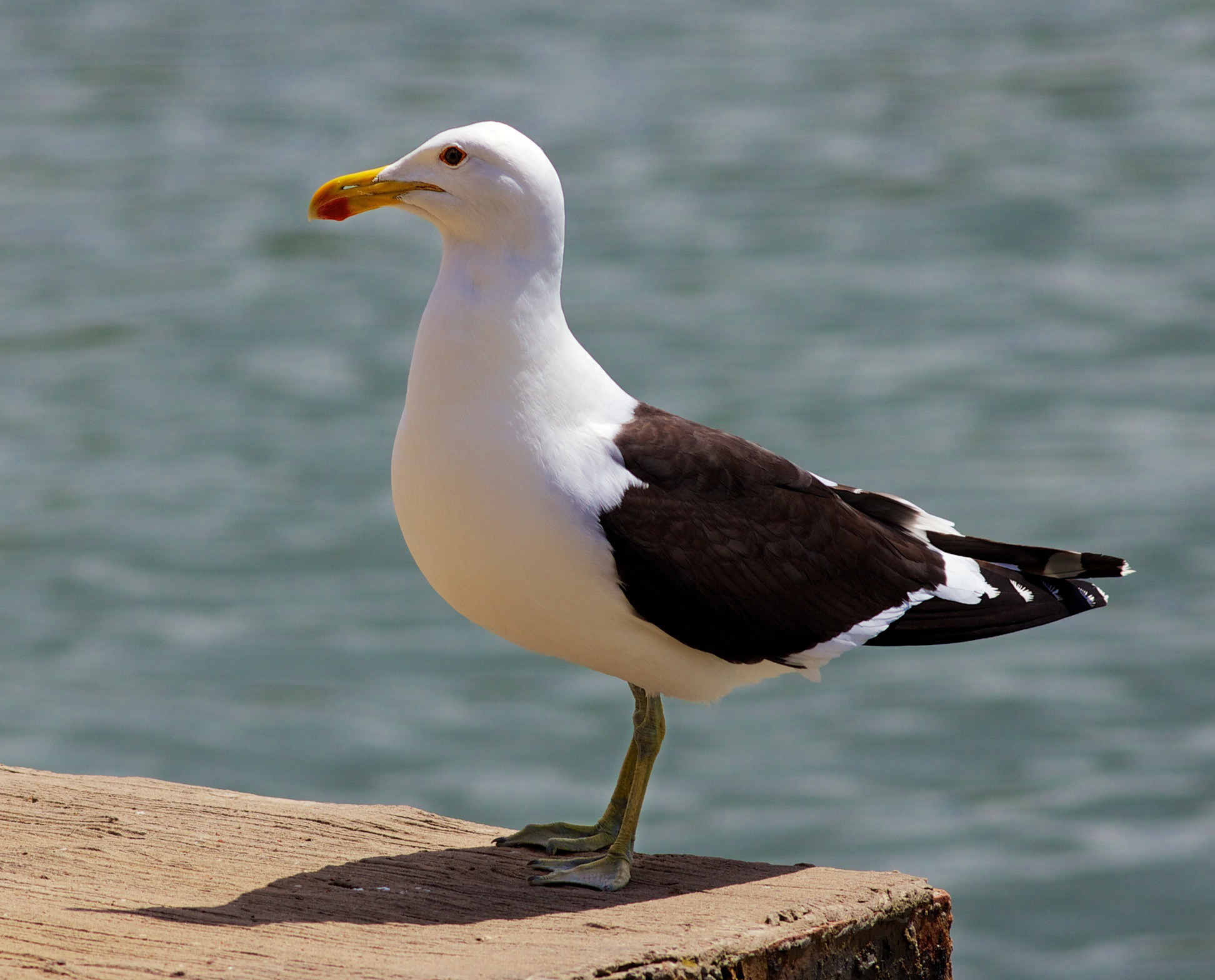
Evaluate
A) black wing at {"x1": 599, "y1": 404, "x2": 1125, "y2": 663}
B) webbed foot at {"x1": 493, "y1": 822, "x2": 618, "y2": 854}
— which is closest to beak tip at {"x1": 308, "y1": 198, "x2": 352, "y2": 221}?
black wing at {"x1": 599, "y1": 404, "x2": 1125, "y2": 663}

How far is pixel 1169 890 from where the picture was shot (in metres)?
10.1

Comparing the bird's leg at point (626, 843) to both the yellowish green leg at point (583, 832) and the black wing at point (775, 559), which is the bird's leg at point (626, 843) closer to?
the yellowish green leg at point (583, 832)

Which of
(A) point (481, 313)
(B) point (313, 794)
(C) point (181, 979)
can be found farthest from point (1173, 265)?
(C) point (181, 979)

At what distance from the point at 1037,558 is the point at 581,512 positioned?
72.9 inches

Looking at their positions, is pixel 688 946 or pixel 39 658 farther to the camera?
pixel 39 658

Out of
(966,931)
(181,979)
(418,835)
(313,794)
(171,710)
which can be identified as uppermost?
(171,710)

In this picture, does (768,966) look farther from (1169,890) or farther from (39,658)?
(39,658)

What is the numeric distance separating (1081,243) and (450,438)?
47.9 ft

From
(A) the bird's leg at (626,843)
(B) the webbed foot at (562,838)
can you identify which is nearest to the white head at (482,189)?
(A) the bird's leg at (626,843)

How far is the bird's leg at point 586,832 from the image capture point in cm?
559

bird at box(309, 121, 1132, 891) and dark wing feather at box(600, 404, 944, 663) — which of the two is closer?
bird at box(309, 121, 1132, 891)

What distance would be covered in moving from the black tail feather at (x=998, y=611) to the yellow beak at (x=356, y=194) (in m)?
2.03

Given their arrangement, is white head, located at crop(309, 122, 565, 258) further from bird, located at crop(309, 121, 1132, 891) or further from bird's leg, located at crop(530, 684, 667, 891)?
bird's leg, located at crop(530, 684, 667, 891)

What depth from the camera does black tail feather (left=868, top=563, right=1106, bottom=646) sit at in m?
5.52
